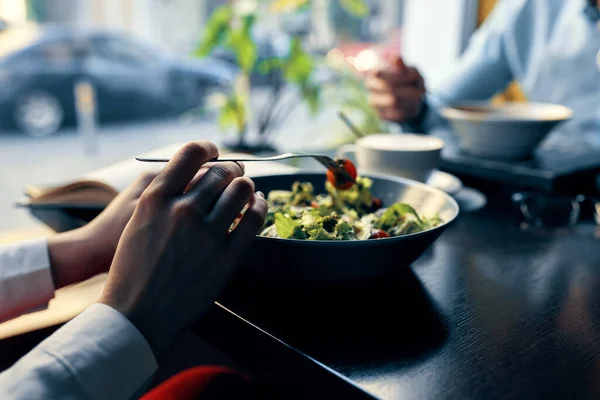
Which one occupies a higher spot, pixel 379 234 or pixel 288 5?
pixel 288 5

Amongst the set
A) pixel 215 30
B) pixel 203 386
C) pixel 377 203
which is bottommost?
pixel 203 386

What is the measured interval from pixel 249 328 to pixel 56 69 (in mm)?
4146

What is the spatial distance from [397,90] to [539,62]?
88 centimetres

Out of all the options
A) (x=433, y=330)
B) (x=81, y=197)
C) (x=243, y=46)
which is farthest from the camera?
(x=243, y=46)

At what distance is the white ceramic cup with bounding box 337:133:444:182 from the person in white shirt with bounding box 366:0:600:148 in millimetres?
738

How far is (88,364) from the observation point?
0.50 meters

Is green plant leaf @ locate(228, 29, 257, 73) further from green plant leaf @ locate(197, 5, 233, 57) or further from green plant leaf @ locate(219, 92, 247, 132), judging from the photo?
green plant leaf @ locate(219, 92, 247, 132)

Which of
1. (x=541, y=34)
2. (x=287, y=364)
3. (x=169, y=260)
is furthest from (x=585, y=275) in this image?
(x=541, y=34)

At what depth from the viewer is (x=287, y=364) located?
0.58 meters

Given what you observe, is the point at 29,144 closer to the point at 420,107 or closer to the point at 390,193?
the point at 420,107

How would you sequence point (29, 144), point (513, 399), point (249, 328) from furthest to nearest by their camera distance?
point (29, 144), point (249, 328), point (513, 399)

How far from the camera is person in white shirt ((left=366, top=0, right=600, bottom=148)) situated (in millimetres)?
2041

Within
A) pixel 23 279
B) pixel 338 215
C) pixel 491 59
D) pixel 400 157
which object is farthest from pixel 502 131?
pixel 491 59

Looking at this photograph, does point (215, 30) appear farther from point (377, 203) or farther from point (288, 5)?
point (377, 203)
